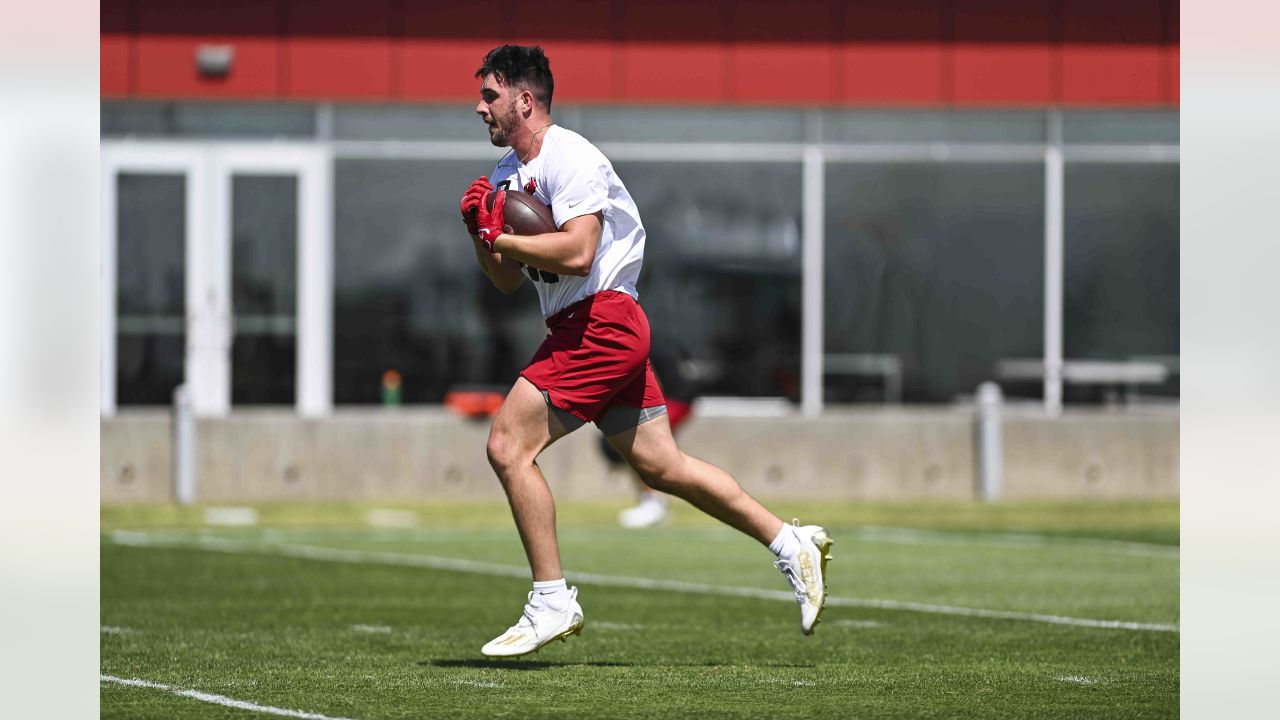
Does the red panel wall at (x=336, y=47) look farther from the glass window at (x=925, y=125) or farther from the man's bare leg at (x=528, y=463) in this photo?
the man's bare leg at (x=528, y=463)

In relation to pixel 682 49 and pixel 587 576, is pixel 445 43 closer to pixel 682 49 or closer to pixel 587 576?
pixel 682 49

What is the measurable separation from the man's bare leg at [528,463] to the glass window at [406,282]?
52.1 feet

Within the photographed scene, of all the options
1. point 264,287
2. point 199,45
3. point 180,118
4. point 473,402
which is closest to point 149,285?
point 264,287

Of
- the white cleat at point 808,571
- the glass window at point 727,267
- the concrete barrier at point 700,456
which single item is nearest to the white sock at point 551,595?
the white cleat at point 808,571

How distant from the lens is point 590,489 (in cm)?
1927

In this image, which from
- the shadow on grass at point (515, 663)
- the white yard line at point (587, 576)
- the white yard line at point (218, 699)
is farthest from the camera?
the white yard line at point (587, 576)

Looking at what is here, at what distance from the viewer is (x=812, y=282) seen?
2372 cm

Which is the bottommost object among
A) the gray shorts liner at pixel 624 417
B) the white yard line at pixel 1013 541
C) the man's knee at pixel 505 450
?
the white yard line at pixel 1013 541

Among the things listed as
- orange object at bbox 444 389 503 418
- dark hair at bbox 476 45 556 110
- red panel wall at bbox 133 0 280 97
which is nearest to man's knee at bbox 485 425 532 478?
dark hair at bbox 476 45 556 110

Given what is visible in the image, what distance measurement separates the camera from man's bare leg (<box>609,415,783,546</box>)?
24.5 ft

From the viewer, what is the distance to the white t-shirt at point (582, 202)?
292 inches

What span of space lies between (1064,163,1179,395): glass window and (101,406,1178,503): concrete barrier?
389 cm

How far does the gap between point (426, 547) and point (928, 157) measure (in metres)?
10.7
